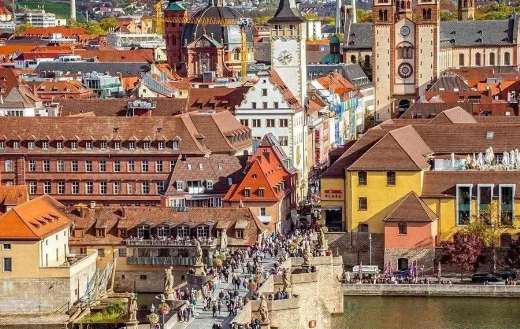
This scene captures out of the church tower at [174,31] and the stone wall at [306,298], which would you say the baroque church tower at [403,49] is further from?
the stone wall at [306,298]

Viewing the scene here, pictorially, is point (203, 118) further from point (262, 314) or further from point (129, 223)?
point (262, 314)

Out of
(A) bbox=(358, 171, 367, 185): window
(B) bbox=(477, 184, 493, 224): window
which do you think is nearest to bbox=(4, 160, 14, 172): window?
(A) bbox=(358, 171, 367, 185): window

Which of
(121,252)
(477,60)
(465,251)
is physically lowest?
(465,251)

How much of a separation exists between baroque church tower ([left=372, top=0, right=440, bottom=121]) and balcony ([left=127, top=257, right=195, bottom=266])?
76566 mm

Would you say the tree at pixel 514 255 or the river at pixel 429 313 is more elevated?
the tree at pixel 514 255

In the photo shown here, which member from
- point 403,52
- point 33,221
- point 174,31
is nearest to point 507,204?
point 33,221

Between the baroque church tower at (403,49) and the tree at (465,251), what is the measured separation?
73.8 meters

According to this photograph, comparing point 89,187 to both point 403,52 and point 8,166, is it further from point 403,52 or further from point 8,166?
point 403,52

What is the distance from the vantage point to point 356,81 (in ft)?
→ 533

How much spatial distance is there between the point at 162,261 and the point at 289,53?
110 ft

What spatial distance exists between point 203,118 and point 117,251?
57.0 ft

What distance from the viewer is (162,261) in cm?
8169

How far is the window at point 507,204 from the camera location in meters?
83.4

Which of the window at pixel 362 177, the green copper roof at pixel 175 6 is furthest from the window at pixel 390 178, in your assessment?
the green copper roof at pixel 175 6
